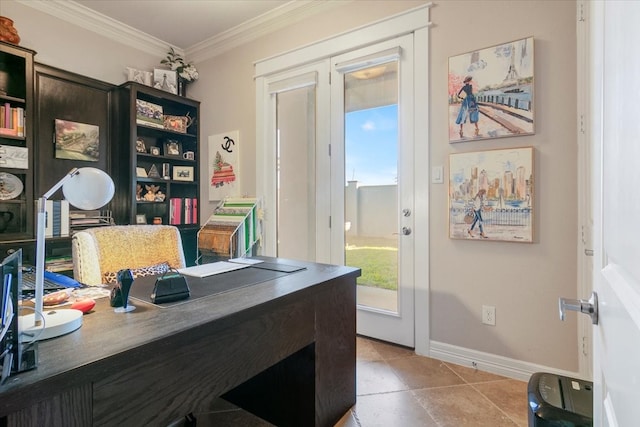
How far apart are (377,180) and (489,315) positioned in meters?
1.27

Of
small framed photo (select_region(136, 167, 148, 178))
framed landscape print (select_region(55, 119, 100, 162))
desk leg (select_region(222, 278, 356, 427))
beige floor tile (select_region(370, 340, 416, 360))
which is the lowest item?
beige floor tile (select_region(370, 340, 416, 360))

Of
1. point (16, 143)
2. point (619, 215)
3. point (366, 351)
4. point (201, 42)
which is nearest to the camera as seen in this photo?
point (619, 215)

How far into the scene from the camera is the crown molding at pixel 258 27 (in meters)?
2.94

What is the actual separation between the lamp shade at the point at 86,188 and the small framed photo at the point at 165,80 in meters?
3.04

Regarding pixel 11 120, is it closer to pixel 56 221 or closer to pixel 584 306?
pixel 56 221

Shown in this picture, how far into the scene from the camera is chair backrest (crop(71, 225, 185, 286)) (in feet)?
6.08

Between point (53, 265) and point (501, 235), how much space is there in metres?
3.49

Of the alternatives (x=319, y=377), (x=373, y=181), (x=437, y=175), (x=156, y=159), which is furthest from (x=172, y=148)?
(x=319, y=377)

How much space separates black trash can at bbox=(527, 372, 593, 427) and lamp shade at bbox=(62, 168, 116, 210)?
153 cm

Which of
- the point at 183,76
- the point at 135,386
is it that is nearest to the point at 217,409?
the point at 135,386

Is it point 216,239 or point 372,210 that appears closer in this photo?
point 372,210

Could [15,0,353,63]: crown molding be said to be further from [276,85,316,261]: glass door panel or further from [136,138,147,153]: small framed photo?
[136,138,147,153]: small framed photo

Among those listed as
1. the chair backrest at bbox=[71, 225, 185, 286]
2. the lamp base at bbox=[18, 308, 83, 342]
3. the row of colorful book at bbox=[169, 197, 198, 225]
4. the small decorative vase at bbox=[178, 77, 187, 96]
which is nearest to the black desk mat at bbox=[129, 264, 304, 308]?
the lamp base at bbox=[18, 308, 83, 342]

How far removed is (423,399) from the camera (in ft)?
6.04
